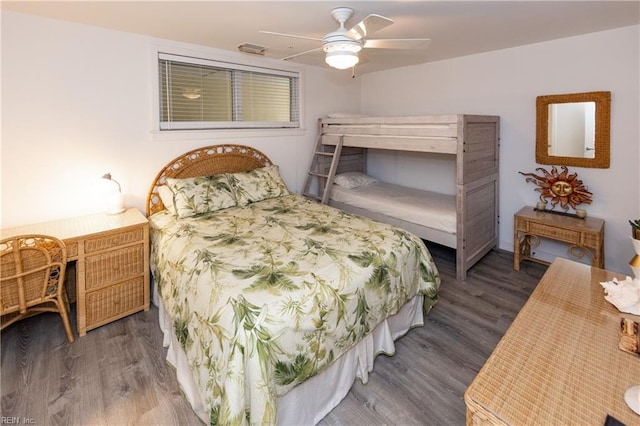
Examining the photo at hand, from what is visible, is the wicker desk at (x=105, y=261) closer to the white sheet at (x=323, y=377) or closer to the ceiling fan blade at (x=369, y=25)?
the white sheet at (x=323, y=377)

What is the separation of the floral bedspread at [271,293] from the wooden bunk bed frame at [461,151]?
Answer: 988 millimetres

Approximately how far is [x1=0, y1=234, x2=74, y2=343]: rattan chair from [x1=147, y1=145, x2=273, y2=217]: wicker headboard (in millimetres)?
995

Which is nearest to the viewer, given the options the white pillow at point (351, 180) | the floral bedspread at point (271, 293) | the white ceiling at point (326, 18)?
the floral bedspread at point (271, 293)

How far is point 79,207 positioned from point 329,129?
2.78 m

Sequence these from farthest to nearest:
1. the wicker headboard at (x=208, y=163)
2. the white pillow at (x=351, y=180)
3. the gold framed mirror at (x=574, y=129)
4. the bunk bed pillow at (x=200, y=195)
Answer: the white pillow at (x=351, y=180)
the wicker headboard at (x=208, y=163)
the gold framed mirror at (x=574, y=129)
the bunk bed pillow at (x=200, y=195)

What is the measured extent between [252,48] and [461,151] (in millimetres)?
2231

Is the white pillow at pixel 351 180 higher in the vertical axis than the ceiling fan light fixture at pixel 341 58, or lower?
lower

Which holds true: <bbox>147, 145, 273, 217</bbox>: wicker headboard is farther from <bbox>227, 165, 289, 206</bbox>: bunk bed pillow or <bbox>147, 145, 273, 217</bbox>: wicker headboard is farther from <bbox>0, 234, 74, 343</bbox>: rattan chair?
<bbox>0, 234, 74, 343</bbox>: rattan chair

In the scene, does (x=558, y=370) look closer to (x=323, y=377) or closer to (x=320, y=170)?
(x=323, y=377)

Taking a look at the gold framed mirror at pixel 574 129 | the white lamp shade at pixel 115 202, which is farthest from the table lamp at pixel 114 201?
the gold framed mirror at pixel 574 129

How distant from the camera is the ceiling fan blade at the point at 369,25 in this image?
1.78m

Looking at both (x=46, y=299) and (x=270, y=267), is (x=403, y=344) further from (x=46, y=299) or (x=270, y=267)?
(x=46, y=299)

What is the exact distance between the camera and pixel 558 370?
3.88 feet

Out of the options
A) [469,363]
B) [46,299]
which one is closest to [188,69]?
[46,299]
